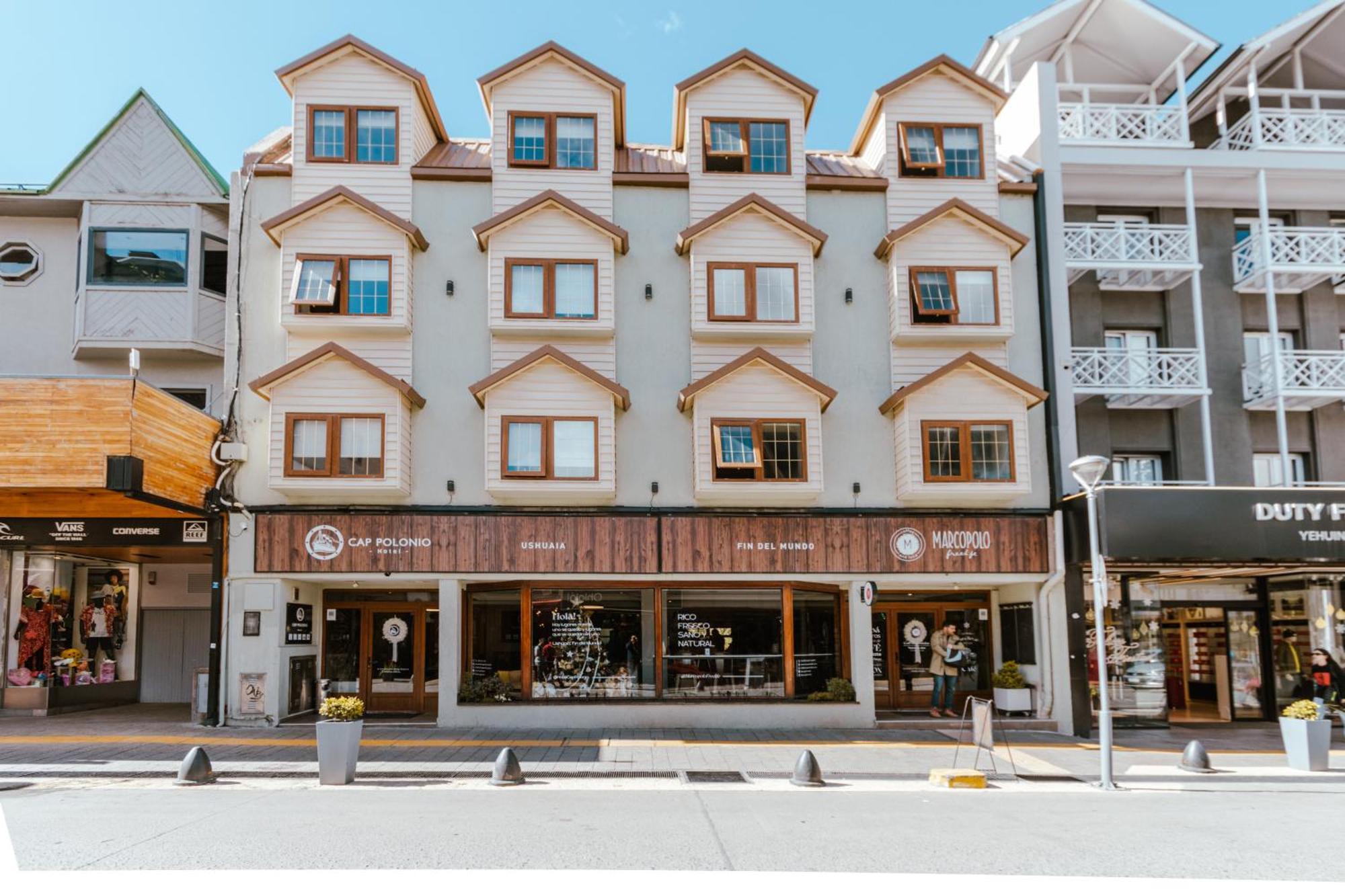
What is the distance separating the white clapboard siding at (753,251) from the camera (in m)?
19.4

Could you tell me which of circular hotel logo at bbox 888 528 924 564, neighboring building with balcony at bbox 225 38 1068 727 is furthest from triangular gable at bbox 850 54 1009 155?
circular hotel logo at bbox 888 528 924 564

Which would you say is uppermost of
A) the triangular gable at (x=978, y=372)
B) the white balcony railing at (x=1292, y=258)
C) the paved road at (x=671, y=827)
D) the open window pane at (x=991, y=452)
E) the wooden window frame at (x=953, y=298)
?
the white balcony railing at (x=1292, y=258)

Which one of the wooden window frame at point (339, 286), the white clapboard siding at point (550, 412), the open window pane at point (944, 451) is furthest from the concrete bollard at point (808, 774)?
the wooden window frame at point (339, 286)

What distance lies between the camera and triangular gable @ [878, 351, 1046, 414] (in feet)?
62.2

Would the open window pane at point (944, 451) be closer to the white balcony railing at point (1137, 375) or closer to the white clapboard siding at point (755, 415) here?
the white clapboard siding at point (755, 415)

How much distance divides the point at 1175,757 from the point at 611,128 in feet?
49.1

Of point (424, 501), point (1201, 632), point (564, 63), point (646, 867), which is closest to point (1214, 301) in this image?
point (1201, 632)

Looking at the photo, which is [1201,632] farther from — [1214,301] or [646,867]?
[646,867]

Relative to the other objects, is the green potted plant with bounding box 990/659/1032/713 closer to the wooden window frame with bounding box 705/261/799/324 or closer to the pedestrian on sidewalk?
the pedestrian on sidewalk

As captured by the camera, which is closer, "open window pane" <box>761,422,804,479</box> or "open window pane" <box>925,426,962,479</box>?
"open window pane" <box>761,422,804,479</box>

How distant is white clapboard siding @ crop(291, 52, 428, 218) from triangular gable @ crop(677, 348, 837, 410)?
6.43 metres

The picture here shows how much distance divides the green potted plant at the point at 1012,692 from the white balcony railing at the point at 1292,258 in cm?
938

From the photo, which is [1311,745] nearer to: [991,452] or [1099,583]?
[1099,583]

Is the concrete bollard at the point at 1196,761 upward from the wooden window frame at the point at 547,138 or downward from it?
downward
